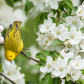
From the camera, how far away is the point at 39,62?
1.08m

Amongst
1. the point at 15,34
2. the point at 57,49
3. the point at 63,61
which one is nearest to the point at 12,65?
the point at 15,34

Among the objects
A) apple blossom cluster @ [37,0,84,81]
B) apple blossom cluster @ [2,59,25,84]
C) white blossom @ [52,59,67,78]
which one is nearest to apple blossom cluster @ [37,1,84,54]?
apple blossom cluster @ [37,0,84,81]

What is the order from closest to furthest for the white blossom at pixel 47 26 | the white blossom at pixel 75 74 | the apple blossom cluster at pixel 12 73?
1. the white blossom at pixel 75 74
2. the white blossom at pixel 47 26
3. the apple blossom cluster at pixel 12 73

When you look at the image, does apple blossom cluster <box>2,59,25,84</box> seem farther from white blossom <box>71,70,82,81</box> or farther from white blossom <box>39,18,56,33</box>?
white blossom <box>71,70,82,81</box>

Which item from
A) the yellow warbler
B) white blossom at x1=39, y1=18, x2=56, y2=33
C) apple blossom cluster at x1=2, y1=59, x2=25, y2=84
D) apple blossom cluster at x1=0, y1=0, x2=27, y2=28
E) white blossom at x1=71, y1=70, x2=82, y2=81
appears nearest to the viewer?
white blossom at x1=71, y1=70, x2=82, y2=81

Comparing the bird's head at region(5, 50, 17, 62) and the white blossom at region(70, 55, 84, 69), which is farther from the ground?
the white blossom at region(70, 55, 84, 69)

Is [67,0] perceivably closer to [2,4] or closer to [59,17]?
[59,17]

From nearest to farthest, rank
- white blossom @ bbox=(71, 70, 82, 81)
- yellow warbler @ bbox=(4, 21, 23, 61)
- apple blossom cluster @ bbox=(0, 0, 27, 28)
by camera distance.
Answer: white blossom @ bbox=(71, 70, 82, 81), yellow warbler @ bbox=(4, 21, 23, 61), apple blossom cluster @ bbox=(0, 0, 27, 28)

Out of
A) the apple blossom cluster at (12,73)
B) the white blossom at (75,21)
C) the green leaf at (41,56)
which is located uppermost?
the white blossom at (75,21)

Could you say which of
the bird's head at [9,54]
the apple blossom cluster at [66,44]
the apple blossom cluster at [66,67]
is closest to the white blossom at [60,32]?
the apple blossom cluster at [66,44]

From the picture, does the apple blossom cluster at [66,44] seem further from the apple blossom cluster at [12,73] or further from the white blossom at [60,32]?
the apple blossom cluster at [12,73]

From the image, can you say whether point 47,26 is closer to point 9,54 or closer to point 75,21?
point 75,21

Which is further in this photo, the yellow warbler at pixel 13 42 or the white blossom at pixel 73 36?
the yellow warbler at pixel 13 42

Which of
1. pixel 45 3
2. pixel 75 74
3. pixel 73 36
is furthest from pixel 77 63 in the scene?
pixel 45 3
